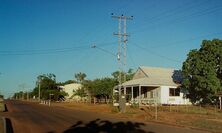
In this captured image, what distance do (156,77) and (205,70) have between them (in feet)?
38.0

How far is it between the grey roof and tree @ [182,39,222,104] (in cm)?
444

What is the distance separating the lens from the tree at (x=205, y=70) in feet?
151

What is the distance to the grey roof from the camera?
53156 millimetres

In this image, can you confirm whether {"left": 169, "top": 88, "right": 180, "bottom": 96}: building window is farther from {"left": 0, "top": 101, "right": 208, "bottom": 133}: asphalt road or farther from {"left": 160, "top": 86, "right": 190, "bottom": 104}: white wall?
{"left": 0, "top": 101, "right": 208, "bottom": 133}: asphalt road

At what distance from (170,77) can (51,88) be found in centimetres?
6105

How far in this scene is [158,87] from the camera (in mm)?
53688

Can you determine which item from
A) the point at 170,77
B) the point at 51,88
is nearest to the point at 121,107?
the point at 170,77

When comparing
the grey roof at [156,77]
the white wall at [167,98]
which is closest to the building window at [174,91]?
the white wall at [167,98]

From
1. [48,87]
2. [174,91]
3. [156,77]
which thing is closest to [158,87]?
[174,91]

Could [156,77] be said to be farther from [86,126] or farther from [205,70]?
[86,126]

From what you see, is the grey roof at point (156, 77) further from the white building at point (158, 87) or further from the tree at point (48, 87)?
the tree at point (48, 87)

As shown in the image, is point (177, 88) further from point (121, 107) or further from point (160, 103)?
point (121, 107)

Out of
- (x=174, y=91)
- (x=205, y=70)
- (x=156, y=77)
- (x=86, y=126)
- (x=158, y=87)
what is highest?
(x=205, y=70)

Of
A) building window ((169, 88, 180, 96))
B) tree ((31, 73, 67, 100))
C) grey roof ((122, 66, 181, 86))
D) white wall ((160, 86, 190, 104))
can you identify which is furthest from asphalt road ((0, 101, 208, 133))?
tree ((31, 73, 67, 100))
